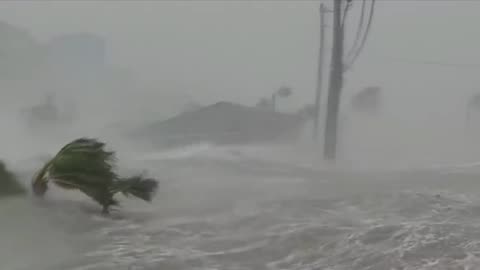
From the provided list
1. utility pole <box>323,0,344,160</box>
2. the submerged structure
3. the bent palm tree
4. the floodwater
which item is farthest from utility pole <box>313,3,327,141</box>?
the bent palm tree

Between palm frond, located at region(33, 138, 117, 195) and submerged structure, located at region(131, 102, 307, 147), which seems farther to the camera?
submerged structure, located at region(131, 102, 307, 147)

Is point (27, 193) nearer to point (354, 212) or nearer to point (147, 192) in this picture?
point (147, 192)

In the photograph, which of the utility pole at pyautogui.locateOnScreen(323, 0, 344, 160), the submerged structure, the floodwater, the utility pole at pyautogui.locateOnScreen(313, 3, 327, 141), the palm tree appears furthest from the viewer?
the submerged structure

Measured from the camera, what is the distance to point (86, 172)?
24.5ft

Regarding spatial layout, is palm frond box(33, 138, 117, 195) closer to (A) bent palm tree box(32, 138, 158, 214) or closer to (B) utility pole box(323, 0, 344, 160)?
(A) bent palm tree box(32, 138, 158, 214)

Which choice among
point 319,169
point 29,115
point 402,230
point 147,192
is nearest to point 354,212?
point 402,230

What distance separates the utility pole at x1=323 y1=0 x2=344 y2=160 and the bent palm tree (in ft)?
31.0

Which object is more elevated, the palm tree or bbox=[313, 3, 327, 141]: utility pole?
bbox=[313, 3, 327, 141]: utility pole

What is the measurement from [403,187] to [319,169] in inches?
192

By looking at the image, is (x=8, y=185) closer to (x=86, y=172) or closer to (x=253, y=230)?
(x=86, y=172)

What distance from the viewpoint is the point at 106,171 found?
750cm

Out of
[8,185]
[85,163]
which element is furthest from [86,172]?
[8,185]

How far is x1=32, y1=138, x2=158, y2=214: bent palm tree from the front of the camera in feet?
24.4

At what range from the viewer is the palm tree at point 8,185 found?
7635 mm
